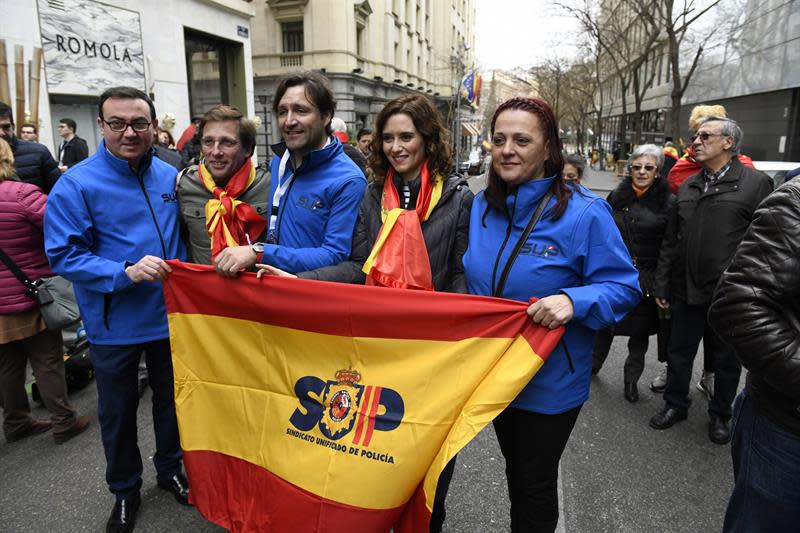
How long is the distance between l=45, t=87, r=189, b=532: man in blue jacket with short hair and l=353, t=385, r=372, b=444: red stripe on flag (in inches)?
47.6

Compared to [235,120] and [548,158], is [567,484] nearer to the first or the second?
[548,158]

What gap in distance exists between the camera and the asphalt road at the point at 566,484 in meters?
3.01

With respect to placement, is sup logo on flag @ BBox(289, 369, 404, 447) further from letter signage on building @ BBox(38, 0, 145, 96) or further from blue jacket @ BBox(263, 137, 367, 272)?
letter signage on building @ BBox(38, 0, 145, 96)

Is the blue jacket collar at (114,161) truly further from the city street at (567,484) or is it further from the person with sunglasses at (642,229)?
the person with sunglasses at (642,229)

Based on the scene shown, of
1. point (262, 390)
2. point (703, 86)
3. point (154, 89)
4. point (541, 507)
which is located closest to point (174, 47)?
point (154, 89)

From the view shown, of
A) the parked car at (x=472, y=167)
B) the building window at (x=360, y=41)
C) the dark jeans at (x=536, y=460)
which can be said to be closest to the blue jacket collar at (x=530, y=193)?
the dark jeans at (x=536, y=460)

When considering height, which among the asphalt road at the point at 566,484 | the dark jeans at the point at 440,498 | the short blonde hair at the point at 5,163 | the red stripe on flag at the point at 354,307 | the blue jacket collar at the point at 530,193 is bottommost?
the asphalt road at the point at 566,484

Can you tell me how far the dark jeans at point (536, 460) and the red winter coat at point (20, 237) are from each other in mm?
3356

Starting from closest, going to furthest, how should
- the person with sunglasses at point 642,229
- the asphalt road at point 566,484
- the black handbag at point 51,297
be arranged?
the asphalt road at point 566,484
the black handbag at point 51,297
the person with sunglasses at point 642,229

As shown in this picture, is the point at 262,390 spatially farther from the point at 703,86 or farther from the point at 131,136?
the point at 703,86

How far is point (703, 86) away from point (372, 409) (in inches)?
1213

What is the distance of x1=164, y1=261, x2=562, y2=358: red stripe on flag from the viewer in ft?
6.93

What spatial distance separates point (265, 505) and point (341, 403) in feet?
2.11

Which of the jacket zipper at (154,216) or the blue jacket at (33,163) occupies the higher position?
the blue jacket at (33,163)
